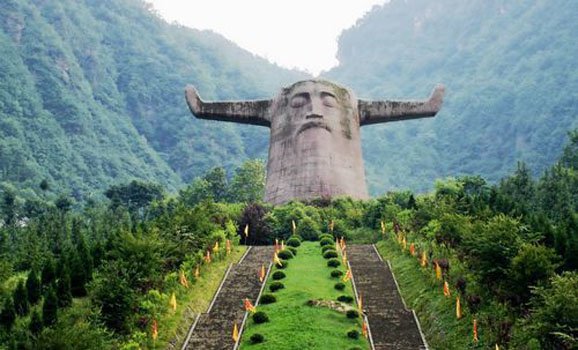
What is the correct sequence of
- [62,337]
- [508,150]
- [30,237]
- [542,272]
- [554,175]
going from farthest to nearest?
1. [508,150]
2. [554,175]
3. [30,237]
4. [542,272]
5. [62,337]

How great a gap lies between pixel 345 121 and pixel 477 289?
1432 centimetres

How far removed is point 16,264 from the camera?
2384 centimetres

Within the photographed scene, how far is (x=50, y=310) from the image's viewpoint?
14547mm

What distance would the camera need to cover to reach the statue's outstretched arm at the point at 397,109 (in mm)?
30844

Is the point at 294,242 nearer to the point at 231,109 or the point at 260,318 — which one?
the point at 260,318

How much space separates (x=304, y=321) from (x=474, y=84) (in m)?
74.4

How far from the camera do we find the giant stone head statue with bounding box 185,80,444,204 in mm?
28266

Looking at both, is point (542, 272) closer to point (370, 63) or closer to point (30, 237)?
point (30, 237)

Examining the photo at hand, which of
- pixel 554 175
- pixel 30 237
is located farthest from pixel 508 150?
pixel 30 237

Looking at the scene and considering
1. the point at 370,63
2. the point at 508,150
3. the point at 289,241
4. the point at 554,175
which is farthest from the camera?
the point at 370,63

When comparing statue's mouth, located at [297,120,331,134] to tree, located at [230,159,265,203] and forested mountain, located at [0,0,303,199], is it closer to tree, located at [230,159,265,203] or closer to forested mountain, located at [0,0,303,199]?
tree, located at [230,159,265,203]

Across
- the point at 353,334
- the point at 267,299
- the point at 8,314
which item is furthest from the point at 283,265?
the point at 8,314

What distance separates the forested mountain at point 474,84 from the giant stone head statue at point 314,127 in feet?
107

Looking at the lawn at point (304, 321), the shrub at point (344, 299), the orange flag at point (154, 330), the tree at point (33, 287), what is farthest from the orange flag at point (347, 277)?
the tree at point (33, 287)
